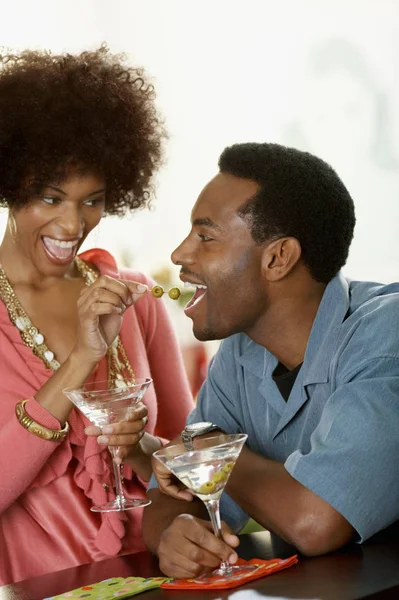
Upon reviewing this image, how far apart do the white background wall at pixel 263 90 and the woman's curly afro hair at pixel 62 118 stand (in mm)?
2886

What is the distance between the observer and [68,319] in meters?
2.88

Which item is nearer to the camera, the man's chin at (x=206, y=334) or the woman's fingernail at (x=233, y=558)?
the woman's fingernail at (x=233, y=558)

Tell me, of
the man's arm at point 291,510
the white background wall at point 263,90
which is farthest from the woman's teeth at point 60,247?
the white background wall at point 263,90

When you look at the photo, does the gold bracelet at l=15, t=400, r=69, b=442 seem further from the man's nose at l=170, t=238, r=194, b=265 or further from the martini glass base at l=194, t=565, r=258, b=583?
the martini glass base at l=194, t=565, r=258, b=583

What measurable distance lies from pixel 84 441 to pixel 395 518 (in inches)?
41.1

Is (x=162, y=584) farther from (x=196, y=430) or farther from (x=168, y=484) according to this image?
(x=196, y=430)

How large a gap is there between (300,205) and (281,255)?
141mm

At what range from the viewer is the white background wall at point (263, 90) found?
596cm

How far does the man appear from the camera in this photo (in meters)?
2.09

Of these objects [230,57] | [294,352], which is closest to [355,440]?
[294,352]

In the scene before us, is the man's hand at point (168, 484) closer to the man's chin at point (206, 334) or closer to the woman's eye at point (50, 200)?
the man's chin at point (206, 334)

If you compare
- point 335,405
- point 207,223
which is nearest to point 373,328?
point 335,405

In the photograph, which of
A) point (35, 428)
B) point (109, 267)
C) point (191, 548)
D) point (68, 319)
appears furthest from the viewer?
point (109, 267)

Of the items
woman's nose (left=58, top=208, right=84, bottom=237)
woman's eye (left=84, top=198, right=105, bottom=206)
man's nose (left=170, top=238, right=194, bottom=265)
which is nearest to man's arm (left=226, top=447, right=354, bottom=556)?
man's nose (left=170, top=238, right=194, bottom=265)
